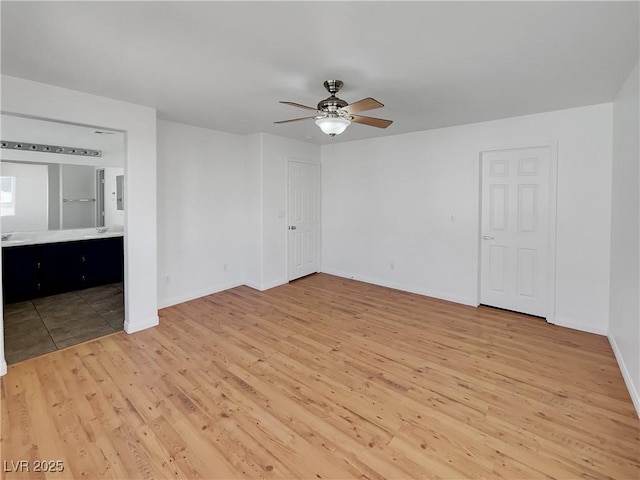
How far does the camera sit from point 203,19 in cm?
181

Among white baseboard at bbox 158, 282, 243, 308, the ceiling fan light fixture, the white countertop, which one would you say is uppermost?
the ceiling fan light fixture

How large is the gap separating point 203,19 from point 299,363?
8.85ft

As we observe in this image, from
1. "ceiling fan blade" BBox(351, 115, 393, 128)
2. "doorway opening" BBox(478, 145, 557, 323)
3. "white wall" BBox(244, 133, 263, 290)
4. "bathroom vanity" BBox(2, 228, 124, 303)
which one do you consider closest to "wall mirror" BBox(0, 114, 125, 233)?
"bathroom vanity" BBox(2, 228, 124, 303)

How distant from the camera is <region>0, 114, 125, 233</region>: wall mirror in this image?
15.3ft

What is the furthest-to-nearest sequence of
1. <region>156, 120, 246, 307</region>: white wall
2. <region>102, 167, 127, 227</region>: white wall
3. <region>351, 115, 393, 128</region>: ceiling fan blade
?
<region>102, 167, 127, 227</region>: white wall < <region>156, 120, 246, 307</region>: white wall < <region>351, 115, 393, 128</region>: ceiling fan blade

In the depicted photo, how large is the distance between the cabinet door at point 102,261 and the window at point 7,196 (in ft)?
3.96

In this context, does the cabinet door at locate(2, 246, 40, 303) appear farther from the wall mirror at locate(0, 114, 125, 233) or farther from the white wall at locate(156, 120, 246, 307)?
the white wall at locate(156, 120, 246, 307)

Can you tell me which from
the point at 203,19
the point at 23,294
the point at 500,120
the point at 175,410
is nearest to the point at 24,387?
the point at 175,410

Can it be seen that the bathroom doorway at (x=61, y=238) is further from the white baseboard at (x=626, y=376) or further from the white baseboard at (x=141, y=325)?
the white baseboard at (x=626, y=376)

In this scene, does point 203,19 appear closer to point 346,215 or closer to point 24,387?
point 24,387

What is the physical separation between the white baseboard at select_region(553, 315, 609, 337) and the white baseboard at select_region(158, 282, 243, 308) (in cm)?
455

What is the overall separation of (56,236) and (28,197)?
862 millimetres

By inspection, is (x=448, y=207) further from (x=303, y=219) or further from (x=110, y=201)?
(x=110, y=201)

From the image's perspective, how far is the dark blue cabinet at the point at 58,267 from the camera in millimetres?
4293
